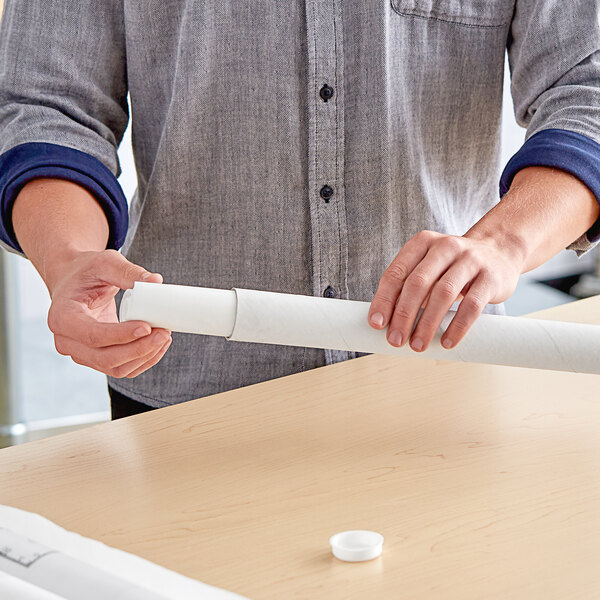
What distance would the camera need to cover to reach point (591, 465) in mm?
796

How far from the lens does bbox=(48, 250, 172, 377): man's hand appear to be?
0.78 m

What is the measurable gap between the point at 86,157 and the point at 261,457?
1.41ft

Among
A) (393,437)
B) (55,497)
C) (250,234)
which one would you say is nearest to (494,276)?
(393,437)

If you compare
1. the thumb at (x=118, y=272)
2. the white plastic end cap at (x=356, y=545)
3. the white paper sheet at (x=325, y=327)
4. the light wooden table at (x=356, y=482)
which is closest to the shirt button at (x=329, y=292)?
the light wooden table at (x=356, y=482)

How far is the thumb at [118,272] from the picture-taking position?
31.2 inches

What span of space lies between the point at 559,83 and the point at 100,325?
2.24 ft

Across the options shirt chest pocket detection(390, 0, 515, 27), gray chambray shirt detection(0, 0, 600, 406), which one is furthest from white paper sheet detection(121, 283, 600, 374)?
shirt chest pocket detection(390, 0, 515, 27)

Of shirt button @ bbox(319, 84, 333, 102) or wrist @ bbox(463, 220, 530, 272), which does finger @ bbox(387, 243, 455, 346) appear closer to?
wrist @ bbox(463, 220, 530, 272)

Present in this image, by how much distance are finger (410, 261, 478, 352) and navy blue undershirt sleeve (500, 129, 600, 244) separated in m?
0.22

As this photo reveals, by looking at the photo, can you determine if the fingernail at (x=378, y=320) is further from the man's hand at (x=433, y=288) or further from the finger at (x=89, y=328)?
the finger at (x=89, y=328)

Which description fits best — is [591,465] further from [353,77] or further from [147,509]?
[353,77]

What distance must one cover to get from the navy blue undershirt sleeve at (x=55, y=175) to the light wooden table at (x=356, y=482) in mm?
262

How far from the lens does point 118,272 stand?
796 mm

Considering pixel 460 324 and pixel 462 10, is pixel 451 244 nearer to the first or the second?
pixel 460 324
